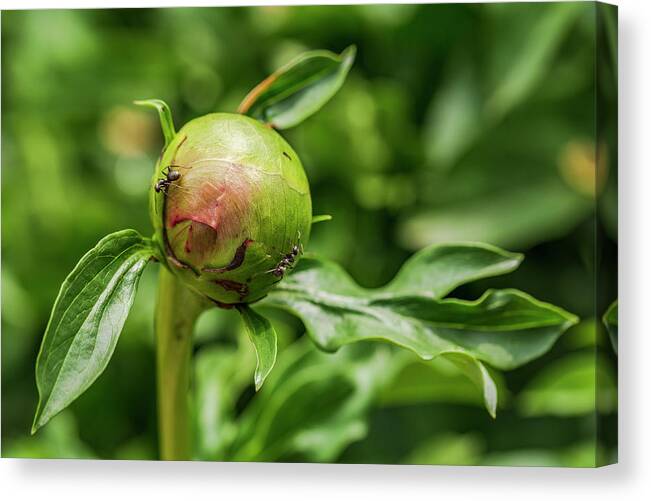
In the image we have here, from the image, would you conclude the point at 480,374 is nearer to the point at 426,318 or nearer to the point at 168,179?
the point at 426,318

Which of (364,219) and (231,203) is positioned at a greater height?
(231,203)

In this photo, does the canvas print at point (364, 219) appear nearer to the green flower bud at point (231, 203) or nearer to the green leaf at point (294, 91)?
the green leaf at point (294, 91)

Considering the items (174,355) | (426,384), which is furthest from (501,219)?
(174,355)

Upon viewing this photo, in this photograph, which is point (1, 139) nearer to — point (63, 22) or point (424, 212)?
point (63, 22)

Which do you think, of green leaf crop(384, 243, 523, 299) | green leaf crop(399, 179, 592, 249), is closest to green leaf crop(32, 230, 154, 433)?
green leaf crop(384, 243, 523, 299)

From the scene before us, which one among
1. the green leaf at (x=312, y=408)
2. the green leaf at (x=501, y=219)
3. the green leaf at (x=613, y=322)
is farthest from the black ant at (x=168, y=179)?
the green leaf at (x=501, y=219)

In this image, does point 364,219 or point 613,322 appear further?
point 364,219

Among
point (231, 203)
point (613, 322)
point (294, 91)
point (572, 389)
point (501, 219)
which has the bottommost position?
point (572, 389)
